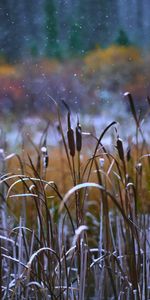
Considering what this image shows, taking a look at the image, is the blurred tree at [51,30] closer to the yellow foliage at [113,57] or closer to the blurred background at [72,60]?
the blurred background at [72,60]

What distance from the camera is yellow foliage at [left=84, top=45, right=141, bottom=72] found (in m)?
1.99

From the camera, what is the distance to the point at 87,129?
181 centimetres

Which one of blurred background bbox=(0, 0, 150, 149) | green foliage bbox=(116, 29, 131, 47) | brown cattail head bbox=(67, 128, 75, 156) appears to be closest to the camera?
brown cattail head bbox=(67, 128, 75, 156)

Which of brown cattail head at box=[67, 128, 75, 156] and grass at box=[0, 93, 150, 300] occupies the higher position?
brown cattail head at box=[67, 128, 75, 156]

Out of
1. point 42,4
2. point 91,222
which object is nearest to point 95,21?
point 42,4

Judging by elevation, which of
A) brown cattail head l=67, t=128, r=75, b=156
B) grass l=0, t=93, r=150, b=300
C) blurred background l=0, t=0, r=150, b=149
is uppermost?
blurred background l=0, t=0, r=150, b=149

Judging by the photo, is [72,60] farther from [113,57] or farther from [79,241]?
[79,241]

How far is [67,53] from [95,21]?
0.15 meters

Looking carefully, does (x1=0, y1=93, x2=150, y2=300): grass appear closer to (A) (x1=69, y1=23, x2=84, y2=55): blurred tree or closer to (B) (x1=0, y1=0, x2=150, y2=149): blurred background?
(B) (x1=0, y1=0, x2=150, y2=149): blurred background

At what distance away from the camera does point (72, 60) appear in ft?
6.41

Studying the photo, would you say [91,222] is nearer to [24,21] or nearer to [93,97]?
[93,97]

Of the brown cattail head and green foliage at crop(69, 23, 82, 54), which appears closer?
the brown cattail head

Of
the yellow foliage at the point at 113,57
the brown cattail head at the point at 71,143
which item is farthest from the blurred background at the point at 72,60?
the brown cattail head at the point at 71,143

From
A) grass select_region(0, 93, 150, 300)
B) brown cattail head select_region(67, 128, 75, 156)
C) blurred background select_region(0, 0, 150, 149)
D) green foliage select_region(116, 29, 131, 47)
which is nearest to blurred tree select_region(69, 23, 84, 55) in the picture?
blurred background select_region(0, 0, 150, 149)
